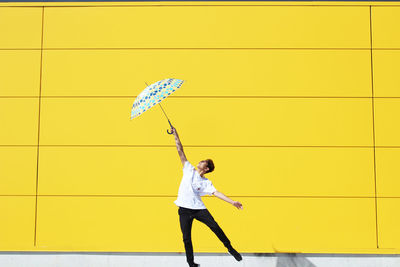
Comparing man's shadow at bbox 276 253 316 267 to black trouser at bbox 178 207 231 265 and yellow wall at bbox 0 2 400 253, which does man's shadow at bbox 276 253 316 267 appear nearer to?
yellow wall at bbox 0 2 400 253

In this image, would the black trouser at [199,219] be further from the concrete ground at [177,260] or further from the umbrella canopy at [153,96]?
the umbrella canopy at [153,96]

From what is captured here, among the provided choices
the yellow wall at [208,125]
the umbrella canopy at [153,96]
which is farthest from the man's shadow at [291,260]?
the umbrella canopy at [153,96]

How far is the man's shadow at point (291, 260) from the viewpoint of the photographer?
18.1 ft

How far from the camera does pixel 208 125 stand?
5.68m

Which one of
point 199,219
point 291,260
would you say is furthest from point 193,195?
point 291,260

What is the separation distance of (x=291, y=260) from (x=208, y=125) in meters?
2.17

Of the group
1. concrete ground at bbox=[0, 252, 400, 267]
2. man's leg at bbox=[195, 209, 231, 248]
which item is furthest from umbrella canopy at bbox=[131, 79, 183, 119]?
concrete ground at bbox=[0, 252, 400, 267]

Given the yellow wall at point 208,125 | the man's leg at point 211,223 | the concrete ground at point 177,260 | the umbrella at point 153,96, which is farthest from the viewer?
the yellow wall at point 208,125

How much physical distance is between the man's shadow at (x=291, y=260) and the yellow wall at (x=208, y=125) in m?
0.15

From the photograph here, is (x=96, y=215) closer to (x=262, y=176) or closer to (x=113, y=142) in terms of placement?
(x=113, y=142)

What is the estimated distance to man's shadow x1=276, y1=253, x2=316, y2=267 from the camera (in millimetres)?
5508

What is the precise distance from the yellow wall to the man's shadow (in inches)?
6.1

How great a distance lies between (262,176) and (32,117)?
132 inches

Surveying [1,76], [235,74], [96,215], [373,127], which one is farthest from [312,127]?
[1,76]
